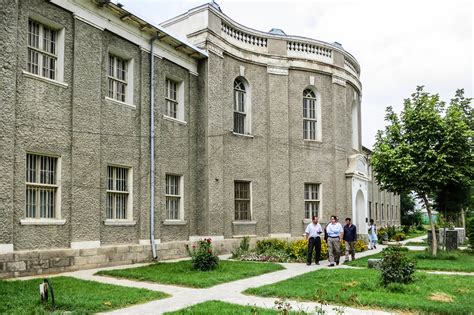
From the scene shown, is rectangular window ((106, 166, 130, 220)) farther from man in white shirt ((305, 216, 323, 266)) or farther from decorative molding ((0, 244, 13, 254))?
man in white shirt ((305, 216, 323, 266))

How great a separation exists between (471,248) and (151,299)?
20.8 meters

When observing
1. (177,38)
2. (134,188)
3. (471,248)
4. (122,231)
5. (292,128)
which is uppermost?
(177,38)

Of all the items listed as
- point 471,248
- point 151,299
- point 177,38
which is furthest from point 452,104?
point 151,299

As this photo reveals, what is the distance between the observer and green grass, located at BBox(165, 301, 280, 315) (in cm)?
852

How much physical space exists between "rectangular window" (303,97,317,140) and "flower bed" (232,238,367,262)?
630cm

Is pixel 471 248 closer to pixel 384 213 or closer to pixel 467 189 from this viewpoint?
pixel 467 189

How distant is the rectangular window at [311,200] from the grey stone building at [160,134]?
3.2 inches

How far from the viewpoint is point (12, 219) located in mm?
12156

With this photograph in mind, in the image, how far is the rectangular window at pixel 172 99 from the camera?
1890 centimetres

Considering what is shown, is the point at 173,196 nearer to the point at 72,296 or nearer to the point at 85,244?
the point at 85,244

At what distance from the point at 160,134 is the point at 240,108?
561cm

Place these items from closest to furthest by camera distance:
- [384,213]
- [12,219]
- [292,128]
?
[12,219], [292,128], [384,213]

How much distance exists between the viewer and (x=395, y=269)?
11414 millimetres

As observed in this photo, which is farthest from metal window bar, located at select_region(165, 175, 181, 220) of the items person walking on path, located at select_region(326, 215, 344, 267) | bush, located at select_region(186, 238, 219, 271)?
person walking on path, located at select_region(326, 215, 344, 267)
